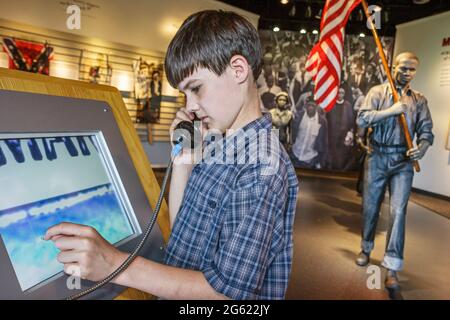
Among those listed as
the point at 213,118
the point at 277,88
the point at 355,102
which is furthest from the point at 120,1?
the point at 213,118

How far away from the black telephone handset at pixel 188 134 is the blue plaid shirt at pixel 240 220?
0.45 ft

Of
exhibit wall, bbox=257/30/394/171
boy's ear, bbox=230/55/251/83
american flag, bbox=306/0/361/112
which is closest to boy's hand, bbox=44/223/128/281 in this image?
boy's ear, bbox=230/55/251/83

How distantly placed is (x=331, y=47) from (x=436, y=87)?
4.39 meters

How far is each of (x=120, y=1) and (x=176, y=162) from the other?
6551 mm

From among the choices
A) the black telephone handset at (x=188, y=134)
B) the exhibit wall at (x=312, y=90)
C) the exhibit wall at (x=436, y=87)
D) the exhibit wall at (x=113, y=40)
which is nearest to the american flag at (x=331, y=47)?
the exhibit wall at (x=113, y=40)

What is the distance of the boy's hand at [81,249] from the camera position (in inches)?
24.7

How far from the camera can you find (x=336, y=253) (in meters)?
4.01

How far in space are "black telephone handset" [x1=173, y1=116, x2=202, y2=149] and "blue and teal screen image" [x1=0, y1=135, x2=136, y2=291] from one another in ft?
0.94

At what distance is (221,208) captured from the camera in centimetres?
83

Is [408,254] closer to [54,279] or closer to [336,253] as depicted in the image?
[336,253]

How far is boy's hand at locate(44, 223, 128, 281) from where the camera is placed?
63 centimetres

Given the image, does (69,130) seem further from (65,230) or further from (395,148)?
(395,148)

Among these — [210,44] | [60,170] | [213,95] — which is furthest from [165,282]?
[210,44]

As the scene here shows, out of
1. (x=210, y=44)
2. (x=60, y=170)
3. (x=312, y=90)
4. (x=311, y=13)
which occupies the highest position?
(x=311, y=13)
